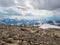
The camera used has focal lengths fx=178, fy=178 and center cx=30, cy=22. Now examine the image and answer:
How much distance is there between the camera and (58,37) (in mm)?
41469

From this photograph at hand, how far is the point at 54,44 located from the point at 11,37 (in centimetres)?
898

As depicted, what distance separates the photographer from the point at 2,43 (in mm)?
32875

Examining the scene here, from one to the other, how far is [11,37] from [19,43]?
3582 millimetres

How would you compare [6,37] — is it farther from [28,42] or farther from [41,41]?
[41,41]

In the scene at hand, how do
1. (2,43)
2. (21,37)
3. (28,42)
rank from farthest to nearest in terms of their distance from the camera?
(21,37), (28,42), (2,43)

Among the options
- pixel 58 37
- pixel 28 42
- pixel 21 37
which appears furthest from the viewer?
pixel 58 37

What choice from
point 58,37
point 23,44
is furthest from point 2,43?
point 58,37

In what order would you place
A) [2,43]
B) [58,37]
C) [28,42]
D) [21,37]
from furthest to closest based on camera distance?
1. [58,37]
2. [21,37]
3. [28,42]
4. [2,43]

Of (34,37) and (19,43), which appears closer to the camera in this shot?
(19,43)

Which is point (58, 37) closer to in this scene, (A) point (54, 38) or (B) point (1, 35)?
(A) point (54, 38)

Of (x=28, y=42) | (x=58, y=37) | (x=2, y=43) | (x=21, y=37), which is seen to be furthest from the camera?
(x=58, y=37)

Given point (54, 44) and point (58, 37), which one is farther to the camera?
point (58, 37)

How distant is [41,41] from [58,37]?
6.83m

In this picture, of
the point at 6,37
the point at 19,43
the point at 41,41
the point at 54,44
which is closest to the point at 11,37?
the point at 6,37
